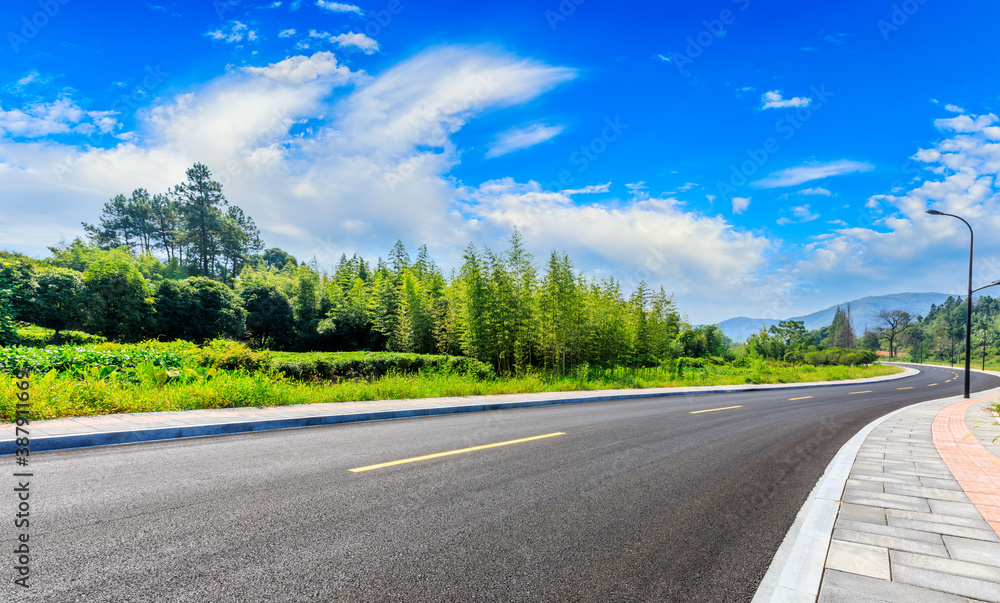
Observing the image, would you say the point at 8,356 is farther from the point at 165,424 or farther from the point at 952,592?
the point at 952,592

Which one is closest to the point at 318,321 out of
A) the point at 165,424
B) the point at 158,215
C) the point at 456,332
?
the point at 456,332

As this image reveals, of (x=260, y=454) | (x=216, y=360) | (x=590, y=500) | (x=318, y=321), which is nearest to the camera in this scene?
(x=590, y=500)

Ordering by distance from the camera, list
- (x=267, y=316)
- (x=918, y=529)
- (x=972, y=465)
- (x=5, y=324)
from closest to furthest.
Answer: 1. (x=918, y=529)
2. (x=972, y=465)
3. (x=5, y=324)
4. (x=267, y=316)

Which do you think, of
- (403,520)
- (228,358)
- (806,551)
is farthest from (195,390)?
(806,551)

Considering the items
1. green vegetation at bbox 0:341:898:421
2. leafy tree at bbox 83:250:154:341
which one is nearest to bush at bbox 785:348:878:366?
green vegetation at bbox 0:341:898:421

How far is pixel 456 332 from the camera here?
766 inches

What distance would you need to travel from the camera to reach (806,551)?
3.10m

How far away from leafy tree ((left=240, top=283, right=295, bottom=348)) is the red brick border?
35.8 meters

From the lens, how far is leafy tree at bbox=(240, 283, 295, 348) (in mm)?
33000

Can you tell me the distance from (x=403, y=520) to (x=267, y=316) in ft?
113

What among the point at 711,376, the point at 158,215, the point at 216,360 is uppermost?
the point at 158,215

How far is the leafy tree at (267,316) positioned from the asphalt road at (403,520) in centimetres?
3048

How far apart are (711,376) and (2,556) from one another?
27193mm

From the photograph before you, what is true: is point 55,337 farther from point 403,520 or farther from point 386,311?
point 403,520
